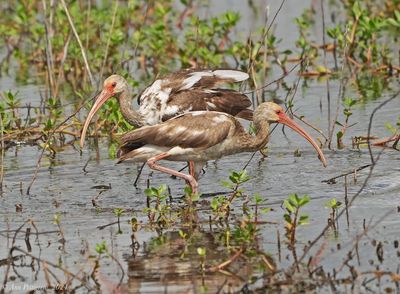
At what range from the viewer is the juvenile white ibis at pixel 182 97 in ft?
35.0

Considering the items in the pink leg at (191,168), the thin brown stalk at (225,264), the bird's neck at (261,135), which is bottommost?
the thin brown stalk at (225,264)

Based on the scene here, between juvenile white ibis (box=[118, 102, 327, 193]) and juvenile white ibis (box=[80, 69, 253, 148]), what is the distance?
72cm

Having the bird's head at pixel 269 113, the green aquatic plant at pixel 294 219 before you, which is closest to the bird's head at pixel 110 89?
the bird's head at pixel 269 113

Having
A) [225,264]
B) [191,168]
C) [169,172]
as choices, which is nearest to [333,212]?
[225,264]

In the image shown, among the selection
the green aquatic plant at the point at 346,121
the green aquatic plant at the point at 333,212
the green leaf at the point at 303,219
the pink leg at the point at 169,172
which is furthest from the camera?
the green aquatic plant at the point at 346,121

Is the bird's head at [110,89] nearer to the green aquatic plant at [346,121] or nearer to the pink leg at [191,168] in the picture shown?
the pink leg at [191,168]

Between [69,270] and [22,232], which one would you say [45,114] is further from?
[69,270]

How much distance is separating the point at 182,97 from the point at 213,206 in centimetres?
266

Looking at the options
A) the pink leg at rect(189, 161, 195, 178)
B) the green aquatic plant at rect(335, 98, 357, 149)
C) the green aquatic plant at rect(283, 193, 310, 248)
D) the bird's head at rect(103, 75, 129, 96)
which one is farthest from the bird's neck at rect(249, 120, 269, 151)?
the green aquatic plant at rect(283, 193, 310, 248)

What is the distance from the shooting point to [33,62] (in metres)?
16.0

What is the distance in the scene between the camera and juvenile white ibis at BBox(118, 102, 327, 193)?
9.73 m

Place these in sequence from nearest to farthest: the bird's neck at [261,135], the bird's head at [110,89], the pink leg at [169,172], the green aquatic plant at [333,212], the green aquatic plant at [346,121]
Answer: the green aquatic plant at [333,212] < the pink leg at [169,172] < the bird's neck at [261,135] < the green aquatic plant at [346,121] < the bird's head at [110,89]

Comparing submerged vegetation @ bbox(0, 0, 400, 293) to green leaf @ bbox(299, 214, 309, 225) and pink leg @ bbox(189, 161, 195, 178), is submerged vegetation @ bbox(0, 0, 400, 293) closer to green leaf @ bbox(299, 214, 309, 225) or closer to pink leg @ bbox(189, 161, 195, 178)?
green leaf @ bbox(299, 214, 309, 225)

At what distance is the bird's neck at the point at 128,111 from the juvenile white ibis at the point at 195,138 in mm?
973
